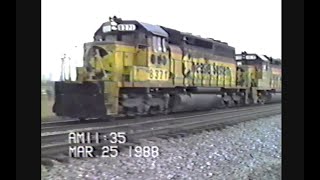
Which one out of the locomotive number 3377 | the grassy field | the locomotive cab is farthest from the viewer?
the locomotive number 3377

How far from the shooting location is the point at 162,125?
4223 mm

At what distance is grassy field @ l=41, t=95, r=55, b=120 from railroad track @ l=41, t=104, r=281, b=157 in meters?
0.13

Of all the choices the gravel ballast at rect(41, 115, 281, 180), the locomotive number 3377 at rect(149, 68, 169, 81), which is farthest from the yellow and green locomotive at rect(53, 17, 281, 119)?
the gravel ballast at rect(41, 115, 281, 180)

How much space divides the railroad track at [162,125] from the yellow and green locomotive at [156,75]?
0.27 ft

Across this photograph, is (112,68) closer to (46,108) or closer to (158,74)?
(158,74)

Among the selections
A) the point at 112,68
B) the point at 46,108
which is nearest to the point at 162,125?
the point at 112,68

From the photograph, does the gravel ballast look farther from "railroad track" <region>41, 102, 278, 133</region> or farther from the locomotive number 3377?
the locomotive number 3377

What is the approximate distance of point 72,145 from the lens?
400cm

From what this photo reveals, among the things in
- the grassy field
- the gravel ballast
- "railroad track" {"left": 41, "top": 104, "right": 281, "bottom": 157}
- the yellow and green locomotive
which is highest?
the yellow and green locomotive

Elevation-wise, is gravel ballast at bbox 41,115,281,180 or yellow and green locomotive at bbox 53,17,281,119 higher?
yellow and green locomotive at bbox 53,17,281,119

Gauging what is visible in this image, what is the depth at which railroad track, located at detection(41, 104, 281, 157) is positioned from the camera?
3.96 metres
